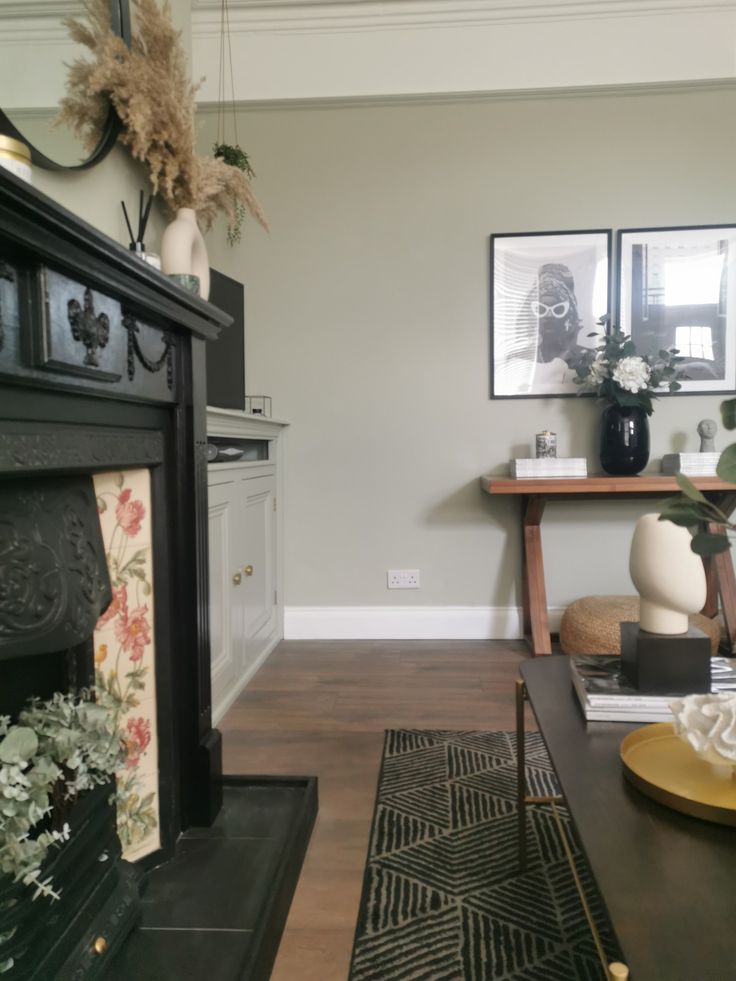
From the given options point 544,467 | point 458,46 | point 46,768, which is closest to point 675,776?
point 46,768

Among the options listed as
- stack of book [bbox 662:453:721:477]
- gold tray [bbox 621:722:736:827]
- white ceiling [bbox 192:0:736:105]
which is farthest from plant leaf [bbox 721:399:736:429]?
white ceiling [bbox 192:0:736:105]

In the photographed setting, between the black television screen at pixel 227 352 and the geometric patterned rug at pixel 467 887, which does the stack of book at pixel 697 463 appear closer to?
the geometric patterned rug at pixel 467 887

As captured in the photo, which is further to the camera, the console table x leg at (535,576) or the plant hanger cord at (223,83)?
the plant hanger cord at (223,83)

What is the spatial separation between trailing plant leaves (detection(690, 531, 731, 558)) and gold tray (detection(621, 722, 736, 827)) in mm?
309

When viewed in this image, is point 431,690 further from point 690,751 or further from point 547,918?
point 690,751

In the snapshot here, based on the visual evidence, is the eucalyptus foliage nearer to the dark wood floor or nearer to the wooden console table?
the dark wood floor

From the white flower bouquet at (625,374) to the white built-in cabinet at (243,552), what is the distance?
1.42m

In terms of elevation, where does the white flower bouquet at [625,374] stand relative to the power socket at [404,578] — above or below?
above

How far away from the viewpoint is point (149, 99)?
4.93 feet

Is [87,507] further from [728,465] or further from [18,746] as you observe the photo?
[728,465]

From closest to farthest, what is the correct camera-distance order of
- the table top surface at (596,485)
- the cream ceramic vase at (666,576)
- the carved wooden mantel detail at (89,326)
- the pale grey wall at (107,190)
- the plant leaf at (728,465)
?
the plant leaf at (728,465)
the carved wooden mantel detail at (89,326)
the cream ceramic vase at (666,576)
the pale grey wall at (107,190)
the table top surface at (596,485)

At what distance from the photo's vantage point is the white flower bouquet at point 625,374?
8.81 feet

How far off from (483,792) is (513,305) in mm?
2135

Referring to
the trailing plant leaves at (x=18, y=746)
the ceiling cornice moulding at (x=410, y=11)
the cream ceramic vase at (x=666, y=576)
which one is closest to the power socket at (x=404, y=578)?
the cream ceramic vase at (x=666, y=576)
